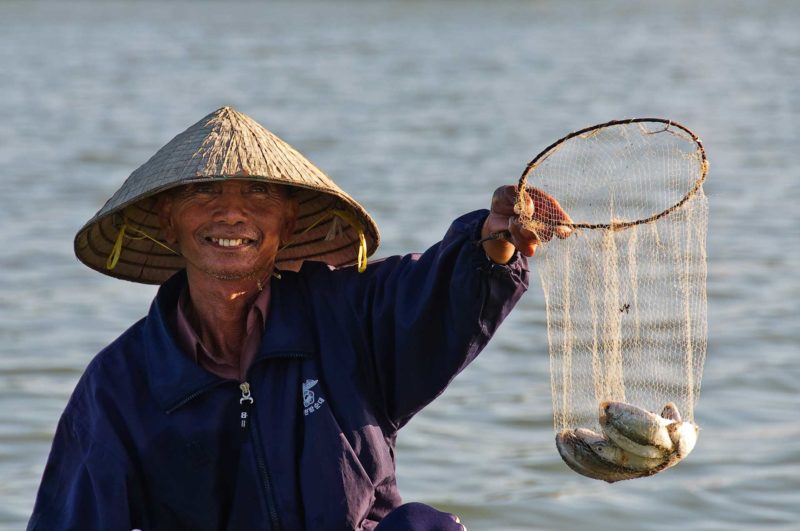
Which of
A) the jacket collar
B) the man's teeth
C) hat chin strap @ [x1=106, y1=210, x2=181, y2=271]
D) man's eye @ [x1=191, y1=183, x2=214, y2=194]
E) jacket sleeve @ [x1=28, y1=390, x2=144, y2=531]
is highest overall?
man's eye @ [x1=191, y1=183, x2=214, y2=194]

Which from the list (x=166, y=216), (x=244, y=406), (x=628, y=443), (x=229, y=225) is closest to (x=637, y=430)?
(x=628, y=443)

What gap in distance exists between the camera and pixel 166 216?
3057 millimetres

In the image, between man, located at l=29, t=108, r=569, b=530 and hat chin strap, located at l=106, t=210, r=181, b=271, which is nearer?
man, located at l=29, t=108, r=569, b=530

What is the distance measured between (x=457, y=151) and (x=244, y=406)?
7.85m

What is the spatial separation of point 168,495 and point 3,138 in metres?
8.85

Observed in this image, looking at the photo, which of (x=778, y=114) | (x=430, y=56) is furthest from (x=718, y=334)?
(x=430, y=56)

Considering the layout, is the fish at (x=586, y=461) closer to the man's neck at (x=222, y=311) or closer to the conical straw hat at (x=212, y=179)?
the conical straw hat at (x=212, y=179)

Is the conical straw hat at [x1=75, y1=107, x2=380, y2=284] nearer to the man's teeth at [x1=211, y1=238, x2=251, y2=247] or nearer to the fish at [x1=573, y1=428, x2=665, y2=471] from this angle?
the man's teeth at [x1=211, y1=238, x2=251, y2=247]

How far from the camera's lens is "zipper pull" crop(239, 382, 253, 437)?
287 cm

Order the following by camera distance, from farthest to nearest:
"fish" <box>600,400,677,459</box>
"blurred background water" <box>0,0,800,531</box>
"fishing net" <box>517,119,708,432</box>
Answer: "blurred background water" <box>0,0,800,531</box> < "fishing net" <box>517,119,708,432</box> < "fish" <box>600,400,677,459</box>

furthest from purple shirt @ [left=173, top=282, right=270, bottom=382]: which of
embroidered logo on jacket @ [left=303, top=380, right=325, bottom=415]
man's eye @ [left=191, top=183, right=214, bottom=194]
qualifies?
man's eye @ [left=191, top=183, right=214, bottom=194]

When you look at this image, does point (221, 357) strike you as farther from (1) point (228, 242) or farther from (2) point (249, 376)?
(1) point (228, 242)

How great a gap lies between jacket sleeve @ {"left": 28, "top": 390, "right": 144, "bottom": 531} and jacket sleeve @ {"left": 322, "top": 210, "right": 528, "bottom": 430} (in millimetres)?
550

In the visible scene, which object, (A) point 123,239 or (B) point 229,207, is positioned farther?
(A) point 123,239
